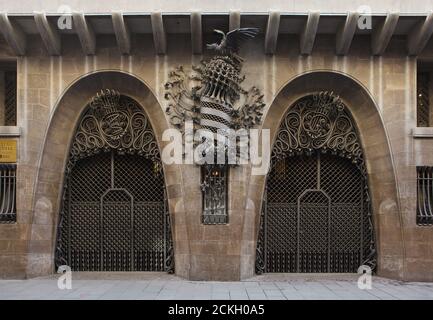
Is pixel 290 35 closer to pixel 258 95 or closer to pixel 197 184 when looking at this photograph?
pixel 258 95

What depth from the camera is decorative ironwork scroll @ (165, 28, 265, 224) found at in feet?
34.3

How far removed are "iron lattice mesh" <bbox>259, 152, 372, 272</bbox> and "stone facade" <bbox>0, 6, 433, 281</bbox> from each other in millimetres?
594

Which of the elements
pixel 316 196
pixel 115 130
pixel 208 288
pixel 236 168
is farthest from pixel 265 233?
pixel 115 130

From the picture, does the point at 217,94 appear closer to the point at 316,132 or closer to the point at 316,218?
the point at 316,132

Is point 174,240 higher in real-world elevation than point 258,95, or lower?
lower

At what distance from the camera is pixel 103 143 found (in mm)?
11453

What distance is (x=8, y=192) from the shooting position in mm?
10836

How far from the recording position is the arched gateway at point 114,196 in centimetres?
1144

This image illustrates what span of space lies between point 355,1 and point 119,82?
6.88 m

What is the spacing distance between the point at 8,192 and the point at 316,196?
8.88 meters

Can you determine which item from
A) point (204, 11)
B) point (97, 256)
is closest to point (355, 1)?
point (204, 11)
